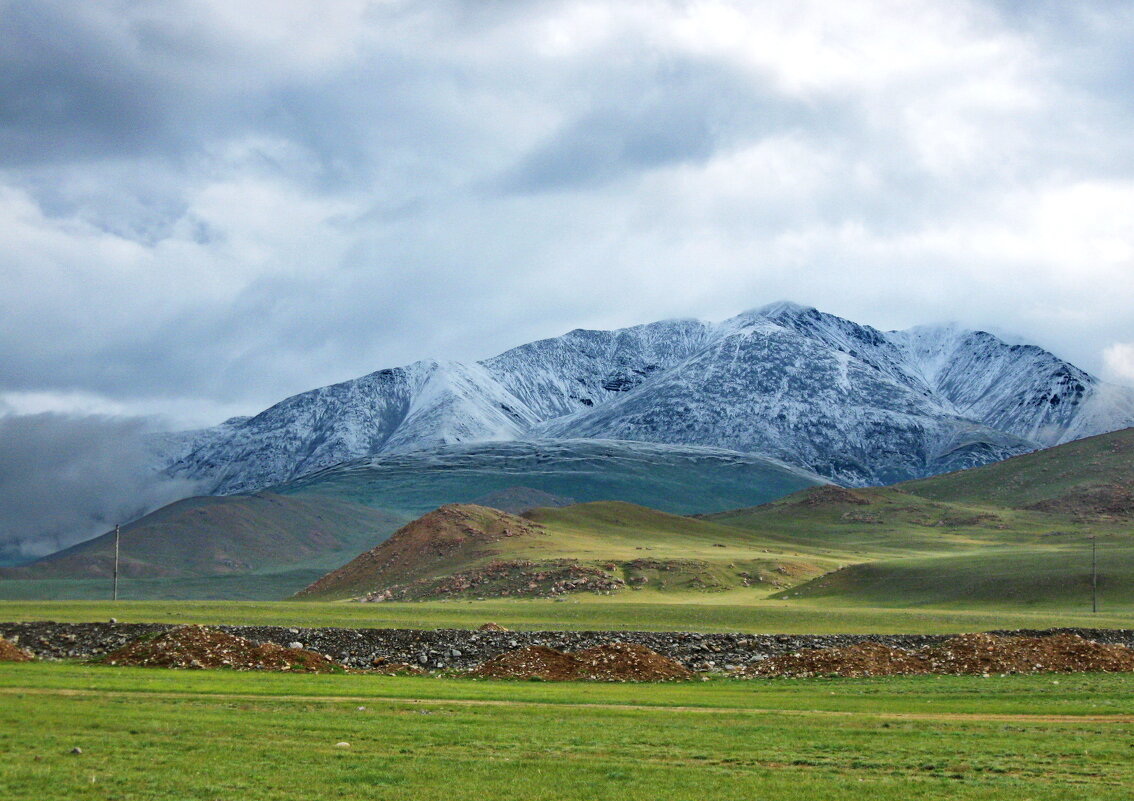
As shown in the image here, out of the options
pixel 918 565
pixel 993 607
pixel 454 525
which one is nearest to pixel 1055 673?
pixel 993 607

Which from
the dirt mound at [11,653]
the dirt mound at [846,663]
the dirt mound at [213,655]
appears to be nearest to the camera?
the dirt mound at [213,655]

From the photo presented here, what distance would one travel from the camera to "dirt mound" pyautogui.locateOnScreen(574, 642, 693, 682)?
1837 inches

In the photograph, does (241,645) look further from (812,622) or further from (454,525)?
(454,525)

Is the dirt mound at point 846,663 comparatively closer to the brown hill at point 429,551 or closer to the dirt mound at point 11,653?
the dirt mound at point 11,653

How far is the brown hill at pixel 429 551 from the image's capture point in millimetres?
139875

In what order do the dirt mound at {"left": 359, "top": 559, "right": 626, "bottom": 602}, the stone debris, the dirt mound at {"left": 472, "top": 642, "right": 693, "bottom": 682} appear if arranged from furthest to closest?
the dirt mound at {"left": 359, "top": 559, "right": 626, "bottom": 602}
the stone debris
the dirt mound at {"left": 472, "top": 642, "right": 693, "bottom": 682}

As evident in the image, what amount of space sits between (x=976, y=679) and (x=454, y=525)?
4493 inches

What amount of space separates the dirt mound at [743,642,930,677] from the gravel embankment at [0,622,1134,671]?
2.41 meters

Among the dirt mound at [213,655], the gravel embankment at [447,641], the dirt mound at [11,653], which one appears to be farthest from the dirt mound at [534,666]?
the dirt mound at [11,653]

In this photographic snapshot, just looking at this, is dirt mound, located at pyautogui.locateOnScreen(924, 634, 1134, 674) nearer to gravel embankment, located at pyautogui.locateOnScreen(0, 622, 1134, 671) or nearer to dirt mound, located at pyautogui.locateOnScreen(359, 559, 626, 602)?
gravel embankment, located at pyautogui.locateOnScreen(0, 622, 1134, 671)

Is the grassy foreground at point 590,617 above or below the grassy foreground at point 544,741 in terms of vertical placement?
below

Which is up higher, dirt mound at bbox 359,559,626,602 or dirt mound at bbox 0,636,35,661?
dirt mound at bbox 0,636,35,661

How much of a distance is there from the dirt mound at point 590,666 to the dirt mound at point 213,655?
7264mm

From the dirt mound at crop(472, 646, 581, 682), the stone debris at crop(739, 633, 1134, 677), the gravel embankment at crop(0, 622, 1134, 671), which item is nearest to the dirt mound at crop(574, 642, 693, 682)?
the dirt mound at crop(472, 646, 581, 682)
